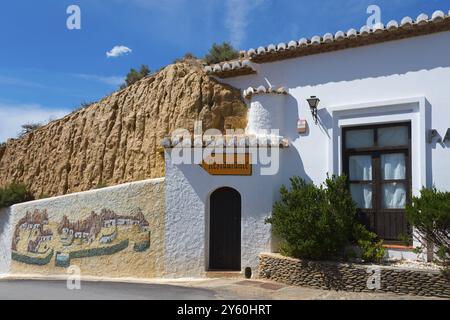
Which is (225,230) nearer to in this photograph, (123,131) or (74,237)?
(74,237)

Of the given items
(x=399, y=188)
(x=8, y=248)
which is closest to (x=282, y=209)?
(x=399, y=188)

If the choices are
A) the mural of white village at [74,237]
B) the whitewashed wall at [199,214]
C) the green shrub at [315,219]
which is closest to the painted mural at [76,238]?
the mural of white village at [74,237]

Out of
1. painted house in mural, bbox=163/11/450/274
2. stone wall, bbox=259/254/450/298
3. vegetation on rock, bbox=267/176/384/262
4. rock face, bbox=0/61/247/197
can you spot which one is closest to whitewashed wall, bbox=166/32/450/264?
painted house in mural, bbox=163/11/450/274

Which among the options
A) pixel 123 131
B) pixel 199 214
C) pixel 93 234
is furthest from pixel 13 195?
pixel 199 214

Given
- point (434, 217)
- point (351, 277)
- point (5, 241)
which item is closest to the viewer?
point (434, 217)

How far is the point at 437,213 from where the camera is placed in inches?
343

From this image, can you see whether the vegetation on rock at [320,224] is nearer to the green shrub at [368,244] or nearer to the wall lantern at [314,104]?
the green shrub at [368,244]

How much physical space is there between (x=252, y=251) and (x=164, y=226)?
2.44 metres

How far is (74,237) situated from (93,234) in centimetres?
87

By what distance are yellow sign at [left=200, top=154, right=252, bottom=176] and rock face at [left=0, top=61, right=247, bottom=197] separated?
231 centimetres

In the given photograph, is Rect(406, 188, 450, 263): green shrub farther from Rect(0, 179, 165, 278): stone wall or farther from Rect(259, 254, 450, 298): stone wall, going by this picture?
Rect(0, 179, 165, 278): stone wall

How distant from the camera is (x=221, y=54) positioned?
1697 centimetres

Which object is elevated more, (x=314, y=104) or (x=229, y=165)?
(x=314, y=104)

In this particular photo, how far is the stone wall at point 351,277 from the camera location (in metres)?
8.73
